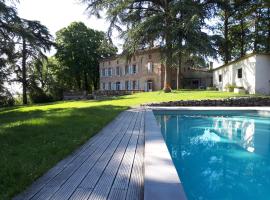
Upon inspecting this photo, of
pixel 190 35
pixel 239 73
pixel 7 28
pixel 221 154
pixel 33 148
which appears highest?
pixel 190 35

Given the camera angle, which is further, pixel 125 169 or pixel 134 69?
pixel 134 69

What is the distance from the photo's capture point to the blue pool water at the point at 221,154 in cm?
521

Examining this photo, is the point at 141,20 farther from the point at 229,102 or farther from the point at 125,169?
the point at 125,169

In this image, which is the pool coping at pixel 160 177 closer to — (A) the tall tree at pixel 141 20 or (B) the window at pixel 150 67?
(A) the tall tree at pixel 141 20

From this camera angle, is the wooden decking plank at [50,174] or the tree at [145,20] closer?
the wooden decking plank at [50,174]

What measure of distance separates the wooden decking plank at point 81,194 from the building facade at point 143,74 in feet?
109

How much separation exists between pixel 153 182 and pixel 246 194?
77.7 inches

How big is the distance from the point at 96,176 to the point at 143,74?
122 feet

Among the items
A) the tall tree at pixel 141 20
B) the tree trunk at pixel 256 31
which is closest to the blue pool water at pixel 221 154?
the tall tree at pixel 141 20

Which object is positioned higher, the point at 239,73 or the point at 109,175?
the point at 239,73

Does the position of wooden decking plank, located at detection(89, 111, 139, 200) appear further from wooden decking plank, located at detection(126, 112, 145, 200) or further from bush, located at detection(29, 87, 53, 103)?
bush, located at detection(29, 87, 53, 103)

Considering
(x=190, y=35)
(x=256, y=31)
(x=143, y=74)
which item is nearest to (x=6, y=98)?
(x=190, y=35)

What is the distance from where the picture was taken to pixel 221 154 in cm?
776

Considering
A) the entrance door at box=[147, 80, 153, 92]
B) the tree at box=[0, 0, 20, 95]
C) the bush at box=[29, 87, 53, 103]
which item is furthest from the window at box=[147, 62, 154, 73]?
the tree at box=[0, 0, 20, 95]
